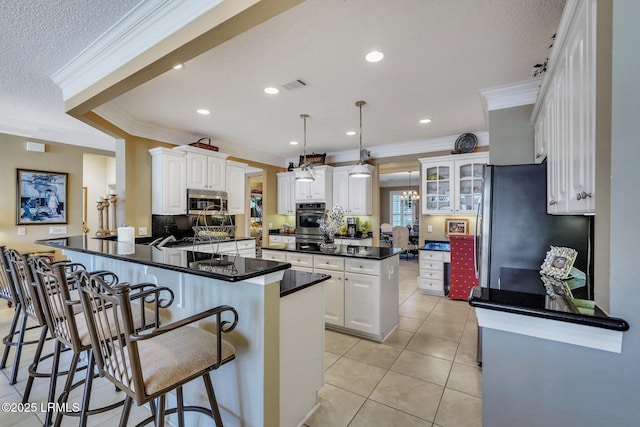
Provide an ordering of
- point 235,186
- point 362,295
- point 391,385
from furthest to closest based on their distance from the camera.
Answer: point 235,186 < point 362,295 < point 391,385

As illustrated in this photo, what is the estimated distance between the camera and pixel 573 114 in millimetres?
1367

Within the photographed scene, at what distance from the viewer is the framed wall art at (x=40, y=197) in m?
4.32

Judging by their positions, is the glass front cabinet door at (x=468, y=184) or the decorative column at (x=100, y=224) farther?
the glass front cabinet door at (x=468, y=184)

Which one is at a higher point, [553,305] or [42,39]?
[42,39]

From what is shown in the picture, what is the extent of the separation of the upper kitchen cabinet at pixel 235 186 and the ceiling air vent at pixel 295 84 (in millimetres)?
2769

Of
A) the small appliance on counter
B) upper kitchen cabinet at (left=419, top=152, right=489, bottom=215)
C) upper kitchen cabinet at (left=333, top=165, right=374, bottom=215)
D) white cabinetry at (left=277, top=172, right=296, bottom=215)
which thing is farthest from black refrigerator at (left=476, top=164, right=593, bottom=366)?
white cabinetry at (left=277, top=172, right=296, bottom=215)

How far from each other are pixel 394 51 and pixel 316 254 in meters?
2.17

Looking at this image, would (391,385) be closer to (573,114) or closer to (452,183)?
(573,114)

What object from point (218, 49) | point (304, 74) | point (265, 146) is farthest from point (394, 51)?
point (265, 146)

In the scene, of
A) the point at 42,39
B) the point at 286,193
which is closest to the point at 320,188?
the point at 286,193

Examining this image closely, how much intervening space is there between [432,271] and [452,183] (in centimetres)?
156

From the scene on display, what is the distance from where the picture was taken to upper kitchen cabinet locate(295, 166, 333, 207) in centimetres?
598

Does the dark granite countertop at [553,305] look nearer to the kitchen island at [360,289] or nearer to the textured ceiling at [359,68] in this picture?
the kitchen island at [360,289]

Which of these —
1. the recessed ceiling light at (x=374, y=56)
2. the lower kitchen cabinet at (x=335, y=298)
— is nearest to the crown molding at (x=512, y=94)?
the recessed ceiling light at (x=374, y=56)
